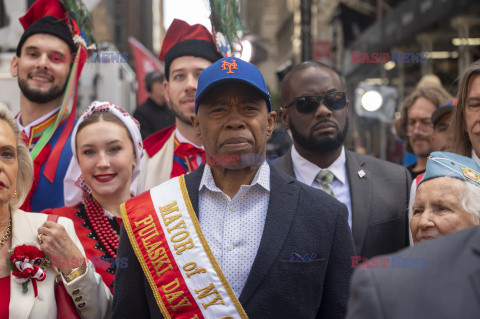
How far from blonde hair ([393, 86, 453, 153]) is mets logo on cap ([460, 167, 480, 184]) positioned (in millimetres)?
2130

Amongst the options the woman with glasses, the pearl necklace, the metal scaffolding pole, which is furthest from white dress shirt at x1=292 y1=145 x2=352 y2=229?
the metal scaffolding pole

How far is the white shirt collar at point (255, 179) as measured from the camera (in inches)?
95.3

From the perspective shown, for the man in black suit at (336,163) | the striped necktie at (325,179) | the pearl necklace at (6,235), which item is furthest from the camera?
the striped necktie at (325,179)

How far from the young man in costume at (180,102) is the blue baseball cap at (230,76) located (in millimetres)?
1252

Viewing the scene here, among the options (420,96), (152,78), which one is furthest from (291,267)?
(152,78)

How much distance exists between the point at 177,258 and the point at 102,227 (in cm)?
83

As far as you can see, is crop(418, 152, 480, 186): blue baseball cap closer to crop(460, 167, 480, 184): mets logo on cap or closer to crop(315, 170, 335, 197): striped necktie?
crop(460, 167, 480, 184): mets logo on cap

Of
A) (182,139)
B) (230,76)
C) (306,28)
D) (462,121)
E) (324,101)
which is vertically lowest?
(182,139)

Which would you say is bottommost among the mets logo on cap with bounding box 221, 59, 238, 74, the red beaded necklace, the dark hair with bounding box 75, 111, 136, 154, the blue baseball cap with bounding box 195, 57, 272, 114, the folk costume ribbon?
the red beaded necklace

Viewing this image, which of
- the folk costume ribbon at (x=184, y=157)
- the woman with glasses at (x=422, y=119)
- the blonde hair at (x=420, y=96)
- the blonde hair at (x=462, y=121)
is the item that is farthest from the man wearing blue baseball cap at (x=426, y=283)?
the blonde hair at (x=420, y=96)

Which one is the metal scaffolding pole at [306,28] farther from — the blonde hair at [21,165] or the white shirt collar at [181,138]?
the blonde hair at [21,165]

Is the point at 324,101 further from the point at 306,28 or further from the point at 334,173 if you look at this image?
the point at 306,28

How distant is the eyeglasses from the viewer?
136 inches

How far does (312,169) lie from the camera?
3.46 metres
